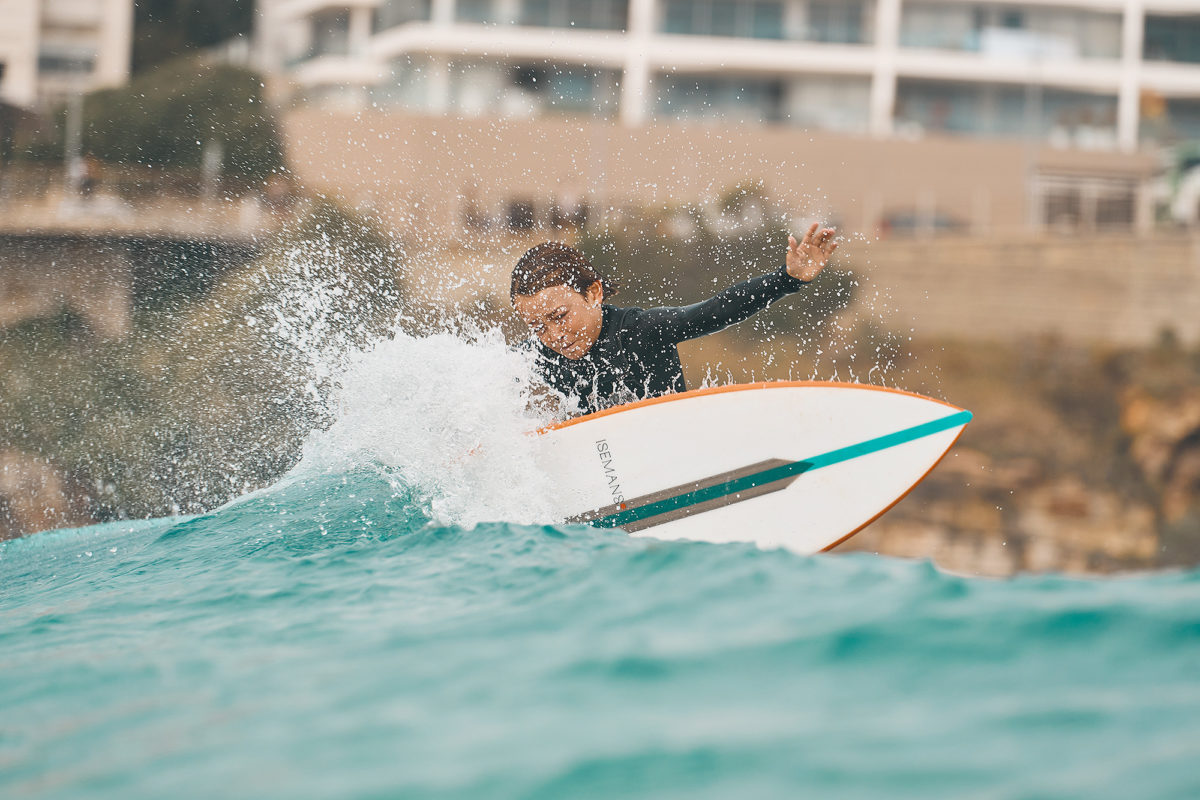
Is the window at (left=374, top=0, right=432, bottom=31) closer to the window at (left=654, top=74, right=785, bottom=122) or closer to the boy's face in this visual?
the window at (left=654, top=74, right=785, bottom=122)

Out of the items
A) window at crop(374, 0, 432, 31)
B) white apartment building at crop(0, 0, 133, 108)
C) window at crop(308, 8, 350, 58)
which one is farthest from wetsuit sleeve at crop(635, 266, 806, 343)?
window at crop(308, 8, 350, 58)

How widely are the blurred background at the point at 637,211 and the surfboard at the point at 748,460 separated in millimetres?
5063

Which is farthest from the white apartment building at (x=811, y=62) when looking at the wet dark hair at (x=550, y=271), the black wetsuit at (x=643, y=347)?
the wet dark hair at (x=550, y=271)

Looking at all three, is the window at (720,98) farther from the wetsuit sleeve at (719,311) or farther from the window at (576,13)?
the wetsuit sleeve at (719,311)

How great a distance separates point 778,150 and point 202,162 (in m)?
14.7

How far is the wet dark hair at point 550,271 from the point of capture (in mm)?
5352

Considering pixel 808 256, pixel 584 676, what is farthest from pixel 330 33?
pixel 584 676

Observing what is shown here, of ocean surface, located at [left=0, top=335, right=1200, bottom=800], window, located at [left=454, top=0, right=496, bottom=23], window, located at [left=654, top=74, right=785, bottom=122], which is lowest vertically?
ocean surface, located at [left=0, top=335, right=1200, bottom=800]

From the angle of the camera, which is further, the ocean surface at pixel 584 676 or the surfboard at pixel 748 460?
the surfboard at pixel 748 460

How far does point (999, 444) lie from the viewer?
2102 centimetres

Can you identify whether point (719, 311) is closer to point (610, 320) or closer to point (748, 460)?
point (610, 320)

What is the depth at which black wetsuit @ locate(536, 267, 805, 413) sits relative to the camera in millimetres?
5242

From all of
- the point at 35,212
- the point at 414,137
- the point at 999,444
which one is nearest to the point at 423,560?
the point at 999,444

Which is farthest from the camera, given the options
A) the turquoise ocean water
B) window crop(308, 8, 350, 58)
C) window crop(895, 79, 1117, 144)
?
window crop(308, 8, 350, 58)
